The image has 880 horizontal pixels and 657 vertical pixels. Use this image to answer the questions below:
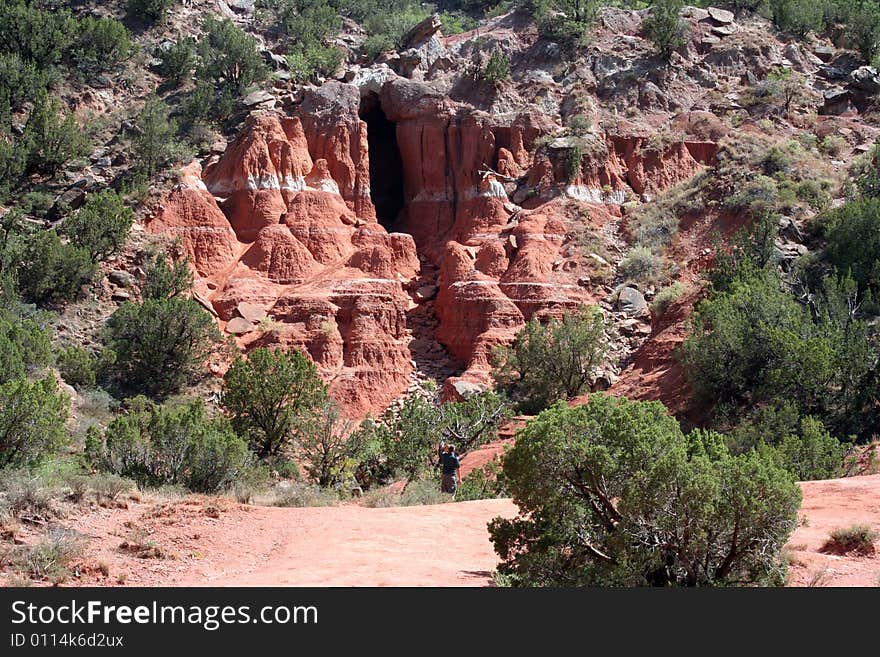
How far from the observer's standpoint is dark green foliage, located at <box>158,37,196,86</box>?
152ft

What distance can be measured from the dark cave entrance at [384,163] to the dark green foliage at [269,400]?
21173 millimetres

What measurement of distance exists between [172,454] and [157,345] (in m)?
12.5

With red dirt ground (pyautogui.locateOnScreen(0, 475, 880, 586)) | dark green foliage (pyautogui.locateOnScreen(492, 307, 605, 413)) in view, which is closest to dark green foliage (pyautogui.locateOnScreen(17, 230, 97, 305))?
dark green foliage (pyautogui.locateOnScreen(492, 307, 605, 413))

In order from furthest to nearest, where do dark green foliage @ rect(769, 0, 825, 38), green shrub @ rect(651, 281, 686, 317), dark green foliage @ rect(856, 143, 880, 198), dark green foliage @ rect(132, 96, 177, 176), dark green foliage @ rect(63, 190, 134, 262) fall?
dark green foliage @ rect(769, 0, 825, 38) < dark green foliage @ rect(132, 96, 177, 176) < dark green foliage @ rect(856, 143, 880, 198) < green shrub @ rect(651, 281, 686, 317) < dark green foliage @ rect(63, 190, 134, 262)

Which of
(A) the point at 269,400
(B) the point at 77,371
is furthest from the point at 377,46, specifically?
(A) the point at 269,400

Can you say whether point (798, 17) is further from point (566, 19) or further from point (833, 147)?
point (566, 19)

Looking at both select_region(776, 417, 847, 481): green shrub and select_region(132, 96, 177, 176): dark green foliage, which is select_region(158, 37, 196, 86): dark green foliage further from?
select_region(776, 417, 847, 481): green shrub

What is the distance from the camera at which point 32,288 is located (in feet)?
105

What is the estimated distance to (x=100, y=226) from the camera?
34.3 meters

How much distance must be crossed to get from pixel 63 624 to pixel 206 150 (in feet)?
115

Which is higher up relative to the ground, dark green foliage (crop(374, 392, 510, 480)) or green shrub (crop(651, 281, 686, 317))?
green shrub (crop(651, 281, 686, 317))

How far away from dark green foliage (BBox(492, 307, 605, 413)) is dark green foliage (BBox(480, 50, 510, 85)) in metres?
16.3

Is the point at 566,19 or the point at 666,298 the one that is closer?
the point at 666,298

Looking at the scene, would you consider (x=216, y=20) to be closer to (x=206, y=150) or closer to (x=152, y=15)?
(x=152, y=15)
